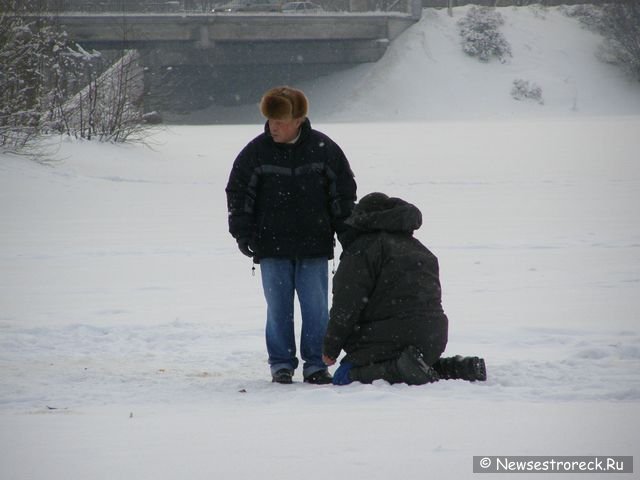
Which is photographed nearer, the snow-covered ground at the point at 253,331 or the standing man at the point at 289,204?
the snow-covered ground at the point at 253,331

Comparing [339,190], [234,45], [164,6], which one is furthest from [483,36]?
[339,190]

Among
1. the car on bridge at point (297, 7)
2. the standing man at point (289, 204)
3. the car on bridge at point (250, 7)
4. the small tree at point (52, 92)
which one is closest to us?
the standing man at point (289, 204)

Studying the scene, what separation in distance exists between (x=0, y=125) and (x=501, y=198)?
9241mm

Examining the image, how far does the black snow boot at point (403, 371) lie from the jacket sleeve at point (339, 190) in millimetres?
831

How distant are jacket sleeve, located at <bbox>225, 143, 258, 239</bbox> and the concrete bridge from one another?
3686 cm

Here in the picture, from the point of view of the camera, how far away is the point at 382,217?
5.25 meters

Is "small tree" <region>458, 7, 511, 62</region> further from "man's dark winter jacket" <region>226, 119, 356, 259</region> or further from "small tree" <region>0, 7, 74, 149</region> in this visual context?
"man's dark winter jacket" <region>226, 119, 356, 259</region>

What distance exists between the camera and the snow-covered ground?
4102mm

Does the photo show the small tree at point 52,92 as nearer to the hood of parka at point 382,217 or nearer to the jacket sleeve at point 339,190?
the jacket sleeve at point 339,190

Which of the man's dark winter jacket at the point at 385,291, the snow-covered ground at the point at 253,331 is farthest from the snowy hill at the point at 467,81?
the man's dark winter jacket at the point at 385,291

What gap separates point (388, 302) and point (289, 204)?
33.0 inches

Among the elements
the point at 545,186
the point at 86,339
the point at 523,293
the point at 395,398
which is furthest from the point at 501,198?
the point at 395,398

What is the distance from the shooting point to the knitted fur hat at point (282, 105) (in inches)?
218

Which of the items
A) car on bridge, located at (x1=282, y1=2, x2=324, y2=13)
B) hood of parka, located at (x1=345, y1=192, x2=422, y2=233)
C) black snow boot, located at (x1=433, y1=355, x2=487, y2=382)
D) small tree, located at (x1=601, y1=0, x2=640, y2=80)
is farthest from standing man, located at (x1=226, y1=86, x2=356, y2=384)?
small tree, located at (x1=601, y1=0, x2=640, y2=80)
